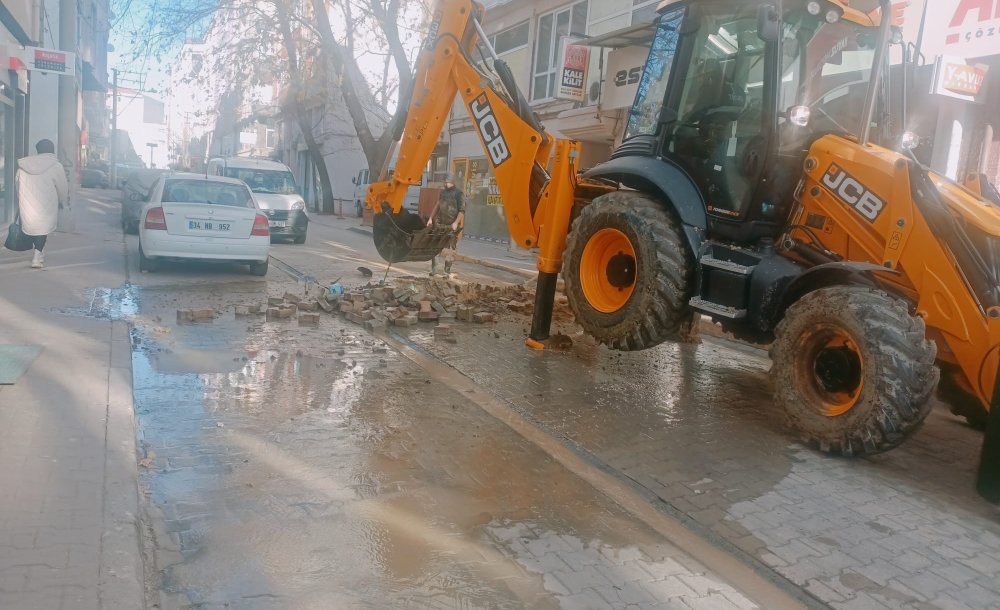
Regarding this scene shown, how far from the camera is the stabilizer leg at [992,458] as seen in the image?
14.4 ft

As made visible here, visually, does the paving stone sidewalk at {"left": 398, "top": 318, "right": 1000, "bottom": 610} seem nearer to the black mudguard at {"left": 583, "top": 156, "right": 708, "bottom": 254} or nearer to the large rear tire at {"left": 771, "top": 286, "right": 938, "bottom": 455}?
the large rear tire at {"left": 771, "top": 286, "right": 938, "bottom": 455}

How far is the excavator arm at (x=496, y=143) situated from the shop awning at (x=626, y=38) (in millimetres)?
6258

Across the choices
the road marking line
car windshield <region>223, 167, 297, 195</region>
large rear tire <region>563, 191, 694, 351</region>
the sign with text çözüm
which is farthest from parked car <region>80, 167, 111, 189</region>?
large rear tire <region>563, 191, 694, 351</region>

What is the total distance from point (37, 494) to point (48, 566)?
800 millimetres

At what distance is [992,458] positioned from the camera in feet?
14.8

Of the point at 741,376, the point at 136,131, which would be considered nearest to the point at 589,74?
the point at 741,376

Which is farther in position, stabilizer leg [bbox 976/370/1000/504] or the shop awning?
the shop awning

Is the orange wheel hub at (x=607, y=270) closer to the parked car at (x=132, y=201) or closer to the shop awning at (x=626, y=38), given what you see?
the shop awning at (x=626, y=38)

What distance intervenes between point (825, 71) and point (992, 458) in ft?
10.2

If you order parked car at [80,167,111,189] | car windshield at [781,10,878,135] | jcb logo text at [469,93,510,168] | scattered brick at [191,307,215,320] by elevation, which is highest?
car windshield at [781,10,878,135]

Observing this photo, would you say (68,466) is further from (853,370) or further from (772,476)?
(853,370)

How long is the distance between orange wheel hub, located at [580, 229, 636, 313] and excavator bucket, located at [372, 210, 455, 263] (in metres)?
2.59

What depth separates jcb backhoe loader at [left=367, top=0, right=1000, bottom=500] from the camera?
4.65 metres

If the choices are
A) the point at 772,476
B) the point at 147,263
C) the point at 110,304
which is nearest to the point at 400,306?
the point at 110,304
